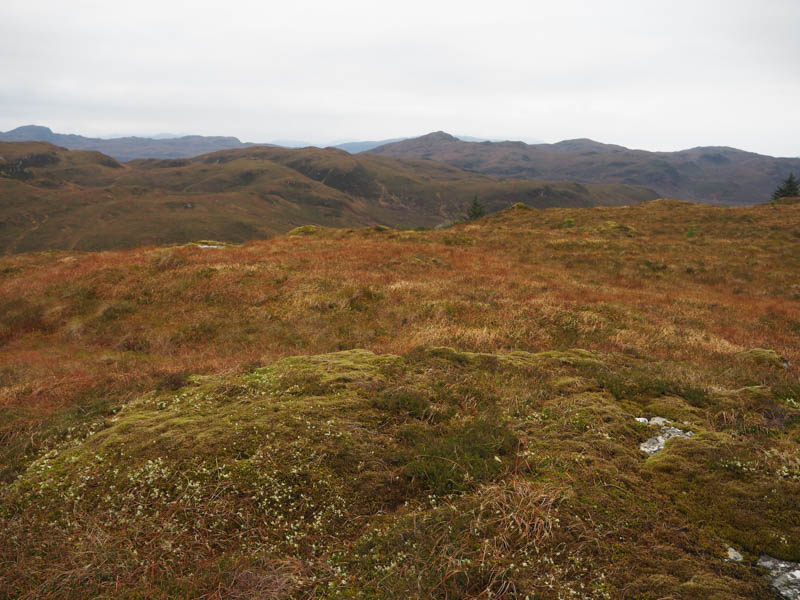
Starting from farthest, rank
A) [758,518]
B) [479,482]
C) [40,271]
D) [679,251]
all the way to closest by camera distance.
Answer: [679,251] → [40,271] → [479,482] → [758,518]

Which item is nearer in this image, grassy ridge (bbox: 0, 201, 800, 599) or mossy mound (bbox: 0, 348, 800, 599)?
mossy mound (bbox: 0, 348, 800, 599)

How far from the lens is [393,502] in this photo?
5.48m

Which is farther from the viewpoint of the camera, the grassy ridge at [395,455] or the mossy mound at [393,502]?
the grassy ridge at [395,455]

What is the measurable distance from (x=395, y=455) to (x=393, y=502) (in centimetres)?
82

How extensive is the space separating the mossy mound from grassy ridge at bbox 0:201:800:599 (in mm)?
29

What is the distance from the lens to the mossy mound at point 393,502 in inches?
164

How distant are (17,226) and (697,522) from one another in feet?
683

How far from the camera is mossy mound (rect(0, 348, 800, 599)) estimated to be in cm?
418

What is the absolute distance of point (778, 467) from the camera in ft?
18.6

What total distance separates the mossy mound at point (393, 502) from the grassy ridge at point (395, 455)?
0.03m

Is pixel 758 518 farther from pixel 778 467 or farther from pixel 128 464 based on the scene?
pixel 128 464

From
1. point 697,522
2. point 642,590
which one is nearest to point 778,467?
point 697,522

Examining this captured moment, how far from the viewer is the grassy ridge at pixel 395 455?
4.29m

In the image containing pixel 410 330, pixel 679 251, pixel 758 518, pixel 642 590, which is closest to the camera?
pixel 642 590
